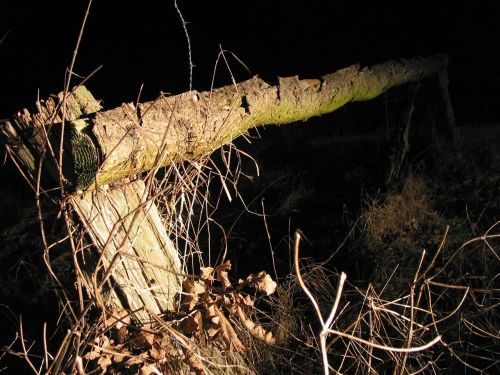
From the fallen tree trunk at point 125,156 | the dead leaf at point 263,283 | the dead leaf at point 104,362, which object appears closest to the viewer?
the fallen tree trunk at point 125,156

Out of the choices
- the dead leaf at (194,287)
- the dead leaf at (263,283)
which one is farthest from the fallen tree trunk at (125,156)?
the dead leaf at (263,283)

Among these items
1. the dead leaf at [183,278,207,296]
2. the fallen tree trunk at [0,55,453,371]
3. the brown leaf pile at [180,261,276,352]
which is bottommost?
the brown leaf pile at [180,261,276,352]

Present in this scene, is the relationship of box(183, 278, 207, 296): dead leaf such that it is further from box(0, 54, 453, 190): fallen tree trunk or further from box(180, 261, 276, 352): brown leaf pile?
box(0, 54, 453, 190): fallen tree trunk

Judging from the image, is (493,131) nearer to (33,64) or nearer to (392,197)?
(392,197)

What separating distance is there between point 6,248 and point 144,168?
3609mm

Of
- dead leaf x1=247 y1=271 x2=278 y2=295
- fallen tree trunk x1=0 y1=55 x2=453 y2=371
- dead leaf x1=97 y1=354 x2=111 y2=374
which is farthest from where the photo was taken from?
dead leaf x1=247 y1=271 x2=278 y2=295

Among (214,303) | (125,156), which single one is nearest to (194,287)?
(214,303)

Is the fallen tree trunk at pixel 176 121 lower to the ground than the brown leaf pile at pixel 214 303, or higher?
higher

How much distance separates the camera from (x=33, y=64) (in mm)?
7145

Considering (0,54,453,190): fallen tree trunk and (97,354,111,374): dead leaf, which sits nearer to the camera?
(0,54,453,190): fallen tree trunk

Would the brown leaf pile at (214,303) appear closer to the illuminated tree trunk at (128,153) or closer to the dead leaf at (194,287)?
the dead leaf at (194,287)

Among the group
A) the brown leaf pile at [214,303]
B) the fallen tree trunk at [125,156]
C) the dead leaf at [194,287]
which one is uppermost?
the fallen tree trunk at [125,156]

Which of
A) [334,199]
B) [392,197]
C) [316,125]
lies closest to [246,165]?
[316,125]

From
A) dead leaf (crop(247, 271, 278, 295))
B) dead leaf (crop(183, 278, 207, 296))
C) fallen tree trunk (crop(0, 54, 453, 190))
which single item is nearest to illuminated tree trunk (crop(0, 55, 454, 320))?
fallen tree trunk (crop(0, 54, 453, 190))
